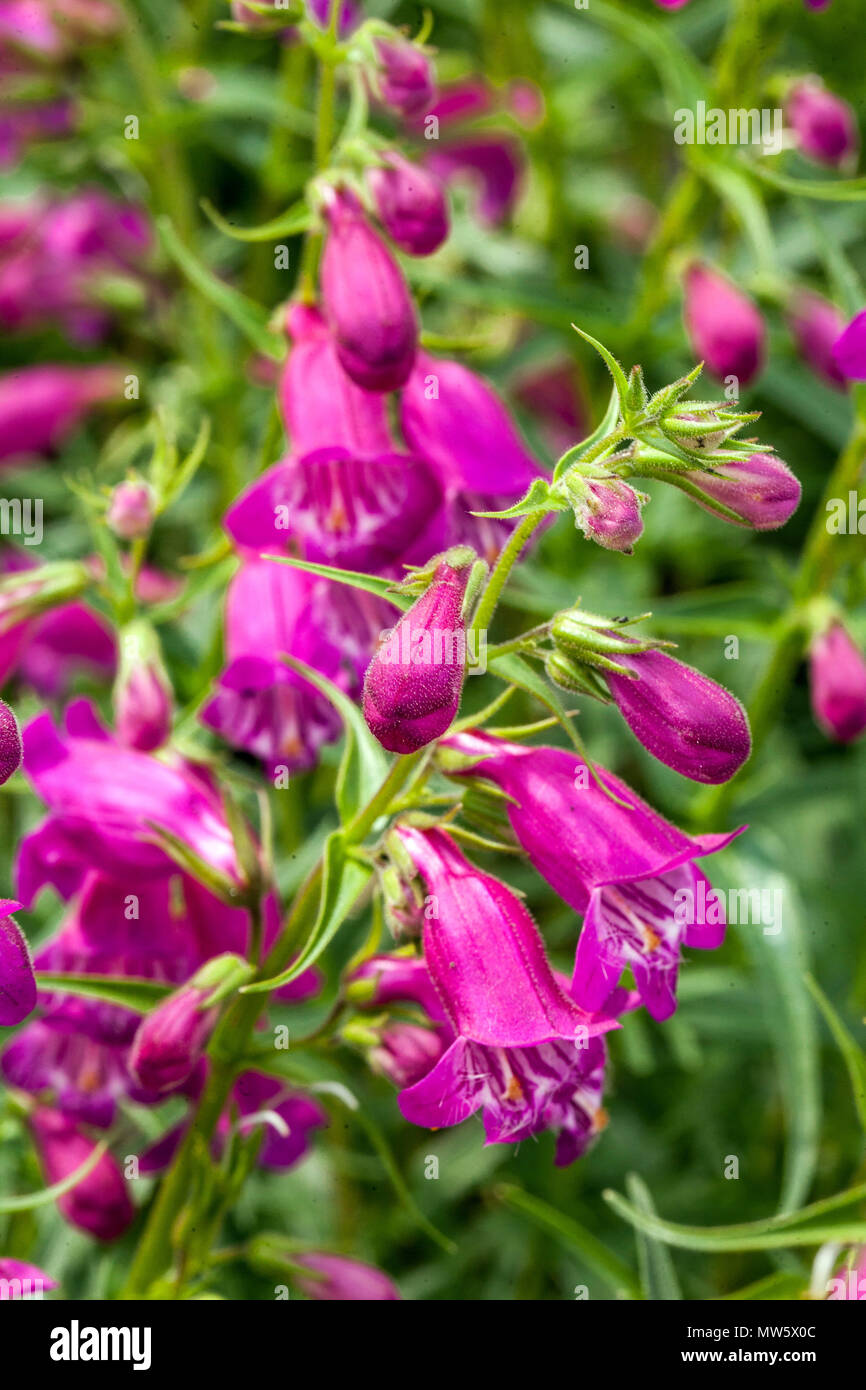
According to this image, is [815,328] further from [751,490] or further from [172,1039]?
[172,1039]

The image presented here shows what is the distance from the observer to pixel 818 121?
2316 millimetres

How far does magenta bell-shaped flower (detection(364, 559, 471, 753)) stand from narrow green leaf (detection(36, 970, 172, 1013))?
0.45 meters

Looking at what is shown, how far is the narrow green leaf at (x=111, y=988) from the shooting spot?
1.53 metres

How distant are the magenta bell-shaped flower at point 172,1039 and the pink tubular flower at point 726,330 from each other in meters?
1.21

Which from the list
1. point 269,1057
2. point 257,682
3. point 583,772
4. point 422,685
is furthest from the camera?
point 257,682

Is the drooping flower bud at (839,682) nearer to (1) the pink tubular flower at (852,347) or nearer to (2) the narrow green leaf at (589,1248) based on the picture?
(1) the pink tubular flower at (852,347)

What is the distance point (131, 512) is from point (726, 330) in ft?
3.01

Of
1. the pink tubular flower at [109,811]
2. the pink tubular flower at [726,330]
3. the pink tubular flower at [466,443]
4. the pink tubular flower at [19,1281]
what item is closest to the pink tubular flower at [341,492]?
the pink tubular flower at [466,443]

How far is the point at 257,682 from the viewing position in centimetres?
174

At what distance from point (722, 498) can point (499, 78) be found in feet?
6.22

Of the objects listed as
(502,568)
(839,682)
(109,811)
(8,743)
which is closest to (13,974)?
(8,743)
